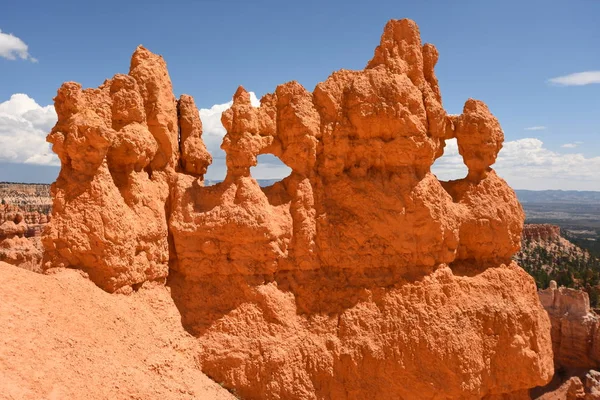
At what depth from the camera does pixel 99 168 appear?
9906mm

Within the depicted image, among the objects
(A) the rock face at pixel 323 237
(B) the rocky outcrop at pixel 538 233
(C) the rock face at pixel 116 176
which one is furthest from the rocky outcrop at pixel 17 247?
(B) the rocky outcrop at pixel 538 233

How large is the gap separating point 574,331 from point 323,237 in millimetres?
20904

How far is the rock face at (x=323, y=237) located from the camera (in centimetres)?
1071

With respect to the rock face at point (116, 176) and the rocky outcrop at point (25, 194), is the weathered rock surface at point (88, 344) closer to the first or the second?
the rock face at point (116, 176)

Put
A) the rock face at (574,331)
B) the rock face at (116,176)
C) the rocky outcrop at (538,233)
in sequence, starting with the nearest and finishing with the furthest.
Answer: the rock face at (116,176)
the rock face at (574,331)
the rocky outcrop at (538,233)

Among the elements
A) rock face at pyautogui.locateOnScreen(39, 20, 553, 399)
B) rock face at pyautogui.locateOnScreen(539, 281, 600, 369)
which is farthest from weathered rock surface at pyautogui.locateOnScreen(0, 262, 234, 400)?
rock face at pyautogui.locateOnScreen(539, 281, 600, 369)

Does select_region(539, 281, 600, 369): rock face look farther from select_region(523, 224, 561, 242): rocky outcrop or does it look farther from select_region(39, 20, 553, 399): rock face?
select_region(523, 224, 561, 242): rocky outcrop

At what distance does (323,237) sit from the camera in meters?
11.9

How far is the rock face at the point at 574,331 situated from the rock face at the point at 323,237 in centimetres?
1517

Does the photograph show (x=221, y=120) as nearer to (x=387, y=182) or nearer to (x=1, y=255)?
(x=387, y=182)

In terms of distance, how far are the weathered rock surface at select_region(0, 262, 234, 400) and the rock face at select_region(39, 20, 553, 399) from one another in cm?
54

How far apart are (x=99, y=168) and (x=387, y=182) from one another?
22.0 ft

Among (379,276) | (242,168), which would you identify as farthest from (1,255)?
(379,276)

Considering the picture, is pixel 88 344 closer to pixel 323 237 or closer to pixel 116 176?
pixel 116 176
